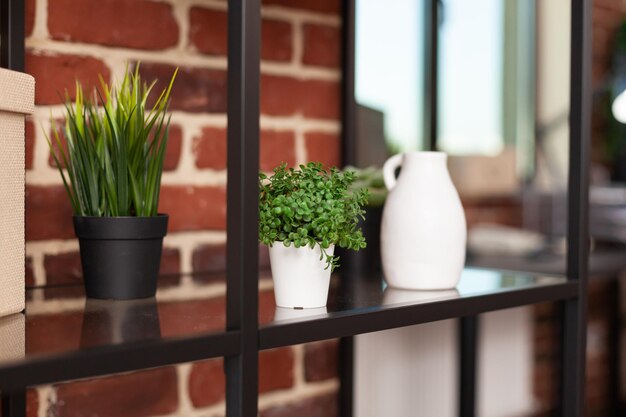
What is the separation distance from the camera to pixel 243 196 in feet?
2.24

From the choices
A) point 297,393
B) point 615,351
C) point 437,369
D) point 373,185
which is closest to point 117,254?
point 373,185

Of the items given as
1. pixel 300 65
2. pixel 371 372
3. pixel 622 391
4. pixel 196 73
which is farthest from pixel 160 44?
pixel 622 391

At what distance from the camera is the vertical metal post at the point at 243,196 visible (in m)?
0.68

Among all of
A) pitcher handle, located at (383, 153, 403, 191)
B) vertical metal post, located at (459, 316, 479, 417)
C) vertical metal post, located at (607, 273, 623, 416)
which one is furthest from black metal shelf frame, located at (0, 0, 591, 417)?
vertical metal post, located at (607, 273, 623, 416)

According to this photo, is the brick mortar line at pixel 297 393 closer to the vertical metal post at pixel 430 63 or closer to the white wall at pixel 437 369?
the white wall at pixel 437 369

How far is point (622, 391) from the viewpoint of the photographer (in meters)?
2.37

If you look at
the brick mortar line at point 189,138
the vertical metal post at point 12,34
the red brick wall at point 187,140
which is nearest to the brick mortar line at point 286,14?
the red brick wall at point 187,140

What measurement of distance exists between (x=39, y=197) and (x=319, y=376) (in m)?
0.63

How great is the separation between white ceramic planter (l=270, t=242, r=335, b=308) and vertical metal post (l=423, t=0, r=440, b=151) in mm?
736

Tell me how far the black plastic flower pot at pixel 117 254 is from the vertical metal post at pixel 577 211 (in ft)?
1.99

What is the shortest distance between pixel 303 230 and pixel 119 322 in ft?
0.71

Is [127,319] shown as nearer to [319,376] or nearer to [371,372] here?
[319,376]

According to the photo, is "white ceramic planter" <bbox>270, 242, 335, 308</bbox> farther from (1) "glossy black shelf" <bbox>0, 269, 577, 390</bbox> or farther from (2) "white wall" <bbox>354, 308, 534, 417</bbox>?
(2) "white wall" <bbox>354, 308, 534, 417</bbox>

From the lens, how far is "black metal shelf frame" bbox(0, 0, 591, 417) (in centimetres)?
64
